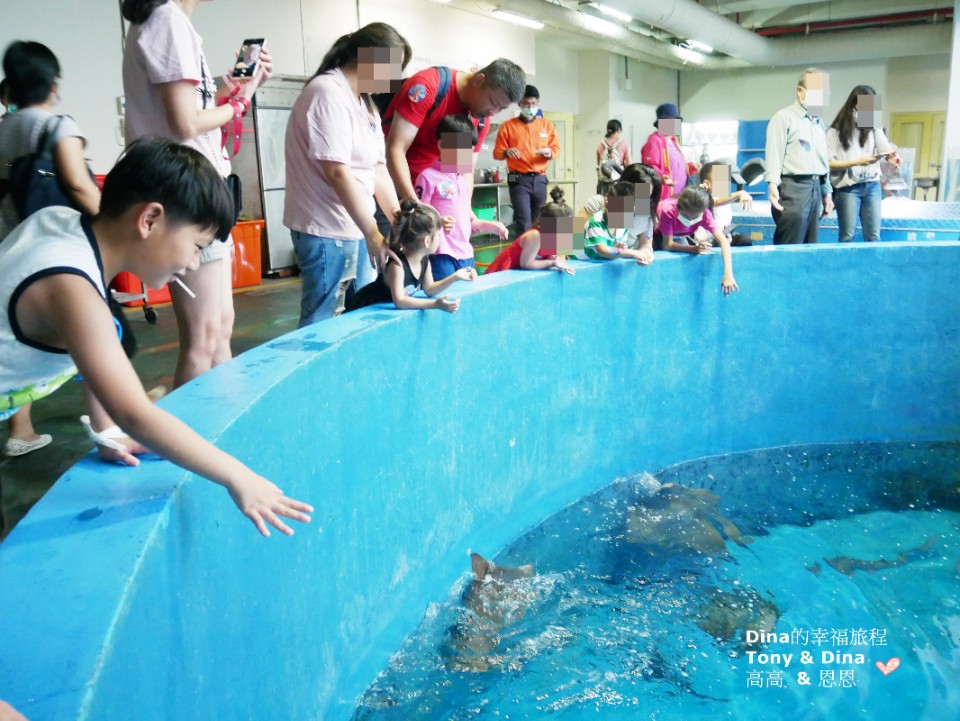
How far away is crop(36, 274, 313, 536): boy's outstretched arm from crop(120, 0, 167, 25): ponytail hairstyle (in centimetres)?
139

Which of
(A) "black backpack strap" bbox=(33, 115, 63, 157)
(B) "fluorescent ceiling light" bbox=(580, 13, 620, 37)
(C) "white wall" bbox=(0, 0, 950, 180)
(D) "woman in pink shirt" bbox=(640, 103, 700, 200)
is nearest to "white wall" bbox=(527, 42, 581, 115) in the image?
(C) "white wall" bbox=(0, 0, 950, 180)

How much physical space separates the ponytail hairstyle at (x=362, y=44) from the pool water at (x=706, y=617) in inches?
72.6

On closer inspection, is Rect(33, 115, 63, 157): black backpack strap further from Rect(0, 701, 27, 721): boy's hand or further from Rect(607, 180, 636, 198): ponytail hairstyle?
Rect(607, 180, 636, 198): ponytail hairstyle

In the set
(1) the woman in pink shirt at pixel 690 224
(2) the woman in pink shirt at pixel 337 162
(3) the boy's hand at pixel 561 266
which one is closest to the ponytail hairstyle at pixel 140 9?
(2) the woman in pink shirt at pixel 337 162

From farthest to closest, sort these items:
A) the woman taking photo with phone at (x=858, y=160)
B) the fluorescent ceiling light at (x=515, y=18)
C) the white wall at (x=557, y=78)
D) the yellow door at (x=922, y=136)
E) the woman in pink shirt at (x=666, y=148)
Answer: the yellow door at (x=922, y=136) < the white wall at (x=557, y=78) < the fluorescent ceiling light at (x=515, y=18) < the woman in pink shirt at (x=666, y=148) < the woman taking photo with phone at (x=858, y=160)

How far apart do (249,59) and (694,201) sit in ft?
7.38

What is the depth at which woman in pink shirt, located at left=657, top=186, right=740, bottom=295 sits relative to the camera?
145 inches

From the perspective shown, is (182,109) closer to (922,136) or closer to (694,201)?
(694,201)

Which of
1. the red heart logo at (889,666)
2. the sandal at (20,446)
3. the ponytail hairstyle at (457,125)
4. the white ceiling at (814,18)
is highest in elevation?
the white ceiling at (814,18)

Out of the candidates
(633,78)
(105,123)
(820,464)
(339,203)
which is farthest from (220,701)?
(633,78)

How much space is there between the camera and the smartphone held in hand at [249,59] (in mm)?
2553

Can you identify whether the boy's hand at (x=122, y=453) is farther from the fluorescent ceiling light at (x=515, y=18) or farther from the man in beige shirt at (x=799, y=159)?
the fluorescent ceiling light at (x=515, y=18)

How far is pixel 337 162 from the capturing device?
8.42 ft

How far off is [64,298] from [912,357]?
4001mm
